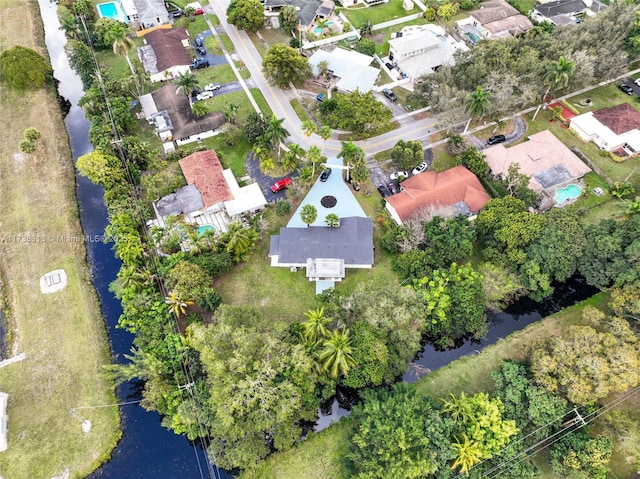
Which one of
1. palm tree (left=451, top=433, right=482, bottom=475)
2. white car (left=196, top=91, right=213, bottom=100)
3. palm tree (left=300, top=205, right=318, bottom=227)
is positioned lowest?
palm tree (left=451, top=433, right=482, bottom=475)

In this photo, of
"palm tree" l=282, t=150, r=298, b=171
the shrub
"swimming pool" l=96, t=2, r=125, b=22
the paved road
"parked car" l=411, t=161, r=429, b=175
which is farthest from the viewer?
"swimming pool" l=96, t=2, r=125, b=22

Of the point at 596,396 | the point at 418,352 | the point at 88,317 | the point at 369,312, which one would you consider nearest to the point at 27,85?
the point at 88,317

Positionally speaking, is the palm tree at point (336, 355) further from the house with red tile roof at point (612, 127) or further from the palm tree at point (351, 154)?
the house with red tile roof at point (612, 127)

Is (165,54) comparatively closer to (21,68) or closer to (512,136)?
(21,68)

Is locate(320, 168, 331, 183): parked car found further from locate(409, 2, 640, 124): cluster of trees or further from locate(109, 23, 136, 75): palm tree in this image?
locate(109, 23, 136, 75): palm tree

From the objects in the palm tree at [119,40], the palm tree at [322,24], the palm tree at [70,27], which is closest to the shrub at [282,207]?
the palm tree at [119,40]

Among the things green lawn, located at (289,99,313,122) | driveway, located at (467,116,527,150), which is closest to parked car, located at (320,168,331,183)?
green lawn, located at (289,99,313,122)
